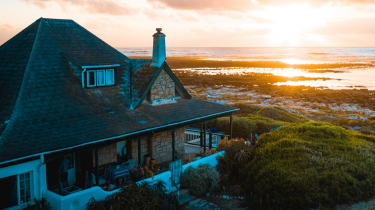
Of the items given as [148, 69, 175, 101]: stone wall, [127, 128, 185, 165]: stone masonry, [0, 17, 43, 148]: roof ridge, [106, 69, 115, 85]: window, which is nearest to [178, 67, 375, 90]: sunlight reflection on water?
[148, 69, 175, 101]: stone wall

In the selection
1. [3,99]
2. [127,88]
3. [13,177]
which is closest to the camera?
[13,177]

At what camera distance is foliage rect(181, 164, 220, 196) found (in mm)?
15859

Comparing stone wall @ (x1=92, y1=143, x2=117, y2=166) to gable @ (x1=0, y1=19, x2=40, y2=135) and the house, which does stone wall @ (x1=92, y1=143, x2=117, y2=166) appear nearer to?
the house

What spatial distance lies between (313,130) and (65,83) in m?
14.4

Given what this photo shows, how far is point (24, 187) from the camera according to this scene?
1194 centimetres

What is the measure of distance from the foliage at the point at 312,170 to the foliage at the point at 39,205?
883 cm

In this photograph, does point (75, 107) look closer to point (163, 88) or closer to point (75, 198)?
point (75, 198)

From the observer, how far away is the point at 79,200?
12.1 meters

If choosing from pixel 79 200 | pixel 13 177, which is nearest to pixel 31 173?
pixel 13 177

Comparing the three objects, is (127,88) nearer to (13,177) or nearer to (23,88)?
(23,88)

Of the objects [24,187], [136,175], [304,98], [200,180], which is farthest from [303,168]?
[304,98]

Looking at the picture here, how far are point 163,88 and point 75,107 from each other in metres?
4.91

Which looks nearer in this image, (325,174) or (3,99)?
(3,99)

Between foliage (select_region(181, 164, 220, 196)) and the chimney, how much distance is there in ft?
19.2
